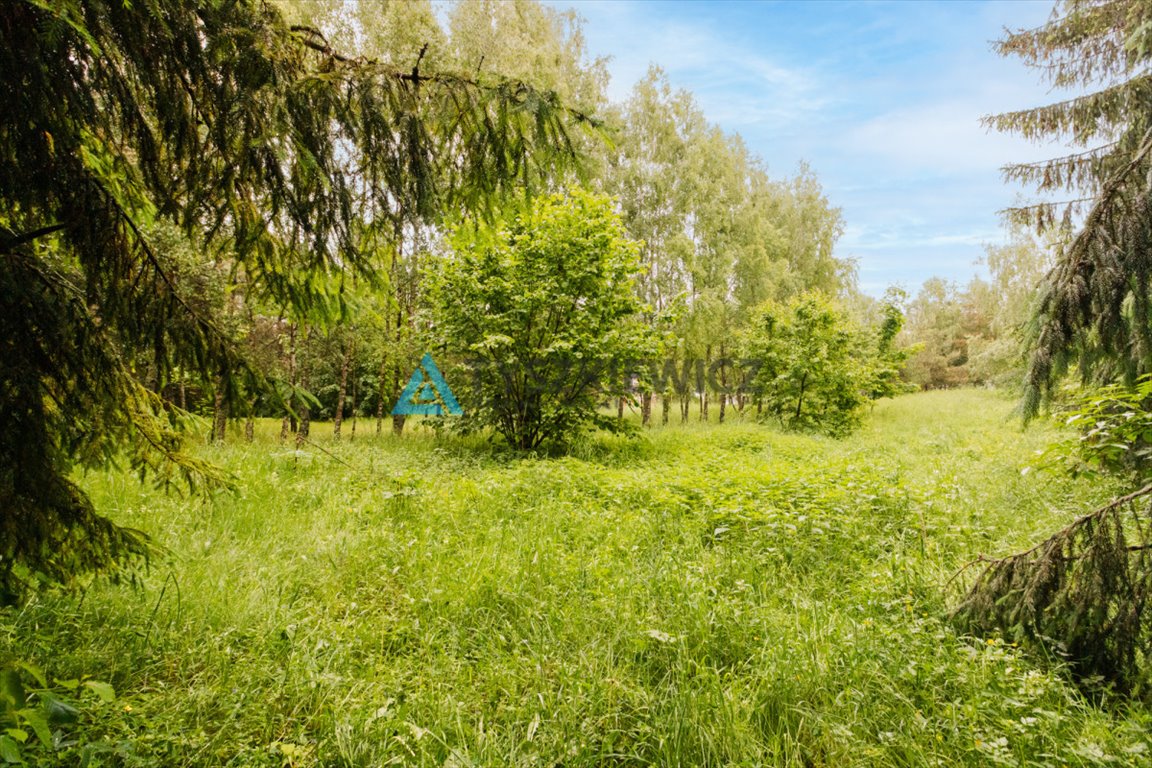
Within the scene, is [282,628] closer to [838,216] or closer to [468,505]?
[468,505]

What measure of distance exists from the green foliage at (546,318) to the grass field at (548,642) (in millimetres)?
4311

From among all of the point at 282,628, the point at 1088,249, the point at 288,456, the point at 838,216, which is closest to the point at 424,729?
the point at 282,628

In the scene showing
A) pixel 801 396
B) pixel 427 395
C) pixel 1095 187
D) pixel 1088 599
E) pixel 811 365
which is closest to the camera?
pixel 1088 599

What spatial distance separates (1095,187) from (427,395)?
12.9 m

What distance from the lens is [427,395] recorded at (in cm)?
1216

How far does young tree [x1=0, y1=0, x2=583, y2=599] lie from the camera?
1.72m

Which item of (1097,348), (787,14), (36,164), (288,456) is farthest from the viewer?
(288,456)

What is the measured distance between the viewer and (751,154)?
22.6 meters

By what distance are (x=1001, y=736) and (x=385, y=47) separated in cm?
1508

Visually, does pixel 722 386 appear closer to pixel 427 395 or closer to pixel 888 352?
pixel 888 352

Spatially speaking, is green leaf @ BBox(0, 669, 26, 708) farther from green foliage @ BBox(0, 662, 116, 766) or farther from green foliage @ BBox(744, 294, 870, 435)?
green foliage @ BBox(744, 294, 870, 435)

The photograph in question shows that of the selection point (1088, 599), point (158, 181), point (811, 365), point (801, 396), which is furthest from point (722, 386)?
point (158, 181)

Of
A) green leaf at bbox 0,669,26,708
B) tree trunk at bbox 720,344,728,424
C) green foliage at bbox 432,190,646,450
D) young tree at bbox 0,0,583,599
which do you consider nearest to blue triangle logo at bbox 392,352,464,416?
green foliage at bbox 432,190,646,450

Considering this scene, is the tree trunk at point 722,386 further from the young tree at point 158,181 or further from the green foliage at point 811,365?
the young tree at point 158,181
